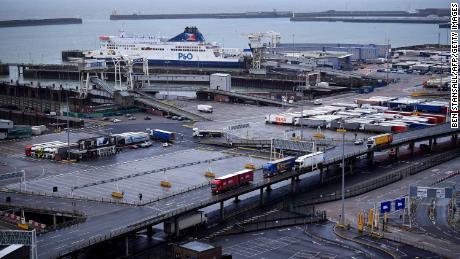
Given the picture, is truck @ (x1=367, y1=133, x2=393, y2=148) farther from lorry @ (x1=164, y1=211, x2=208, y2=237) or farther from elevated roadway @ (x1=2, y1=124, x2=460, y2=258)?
lorry @ (x1=164, y1=211, x2=208, y2=237)

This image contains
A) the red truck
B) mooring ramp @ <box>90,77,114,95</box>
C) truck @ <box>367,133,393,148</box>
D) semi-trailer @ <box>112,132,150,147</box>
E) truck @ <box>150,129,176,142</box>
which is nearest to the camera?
the red truck

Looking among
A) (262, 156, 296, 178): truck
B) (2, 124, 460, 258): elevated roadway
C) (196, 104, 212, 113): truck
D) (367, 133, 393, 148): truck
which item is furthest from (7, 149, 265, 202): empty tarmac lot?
(196, 104, 212, 113): truck

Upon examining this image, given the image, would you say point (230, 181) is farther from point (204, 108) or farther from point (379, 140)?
point (204, 108)

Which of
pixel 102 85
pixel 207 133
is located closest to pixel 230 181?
pixel 207 133

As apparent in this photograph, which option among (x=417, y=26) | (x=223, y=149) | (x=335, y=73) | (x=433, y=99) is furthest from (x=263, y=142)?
(x=417, y=26)

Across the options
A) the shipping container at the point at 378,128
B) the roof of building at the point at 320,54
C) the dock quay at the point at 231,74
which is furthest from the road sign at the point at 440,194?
the roof of building at the point at 320,54

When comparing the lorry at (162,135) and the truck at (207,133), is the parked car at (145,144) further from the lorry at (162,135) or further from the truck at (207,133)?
the truck at (207,133)
